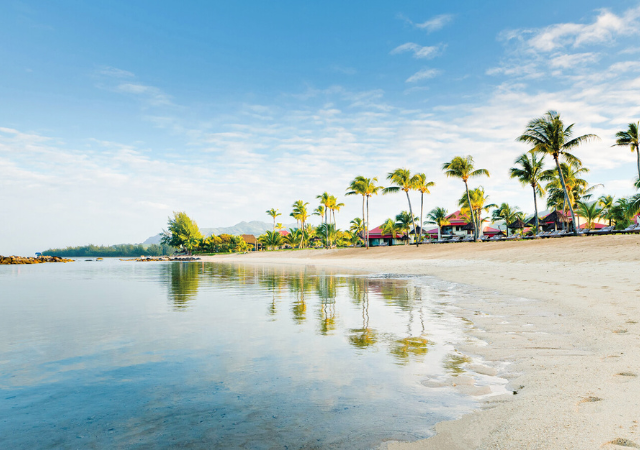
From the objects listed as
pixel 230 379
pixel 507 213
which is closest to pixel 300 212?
pixel 507 213

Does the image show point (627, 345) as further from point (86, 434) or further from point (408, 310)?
point (86, 434)

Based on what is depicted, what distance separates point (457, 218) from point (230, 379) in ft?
287

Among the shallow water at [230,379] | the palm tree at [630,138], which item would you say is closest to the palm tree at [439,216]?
the palm tree at [630,138]

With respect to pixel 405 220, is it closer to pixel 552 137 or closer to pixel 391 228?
pixel 391 228

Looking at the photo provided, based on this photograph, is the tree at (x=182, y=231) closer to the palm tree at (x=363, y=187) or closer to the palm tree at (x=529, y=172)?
the palm tree at (x=363, y=187)

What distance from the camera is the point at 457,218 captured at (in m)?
86.1

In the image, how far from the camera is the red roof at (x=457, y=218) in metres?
82.3

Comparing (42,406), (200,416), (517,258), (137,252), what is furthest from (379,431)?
(137,252)

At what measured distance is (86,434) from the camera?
389 cm

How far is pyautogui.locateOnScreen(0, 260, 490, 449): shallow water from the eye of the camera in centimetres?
385

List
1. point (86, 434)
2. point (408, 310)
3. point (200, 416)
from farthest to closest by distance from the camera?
point (408, 310) → point (200, 416) → point (86, 434)

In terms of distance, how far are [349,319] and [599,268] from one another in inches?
556

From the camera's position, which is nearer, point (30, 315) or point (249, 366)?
point (249, 366)

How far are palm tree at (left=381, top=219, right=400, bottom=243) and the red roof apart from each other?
1241 cm
